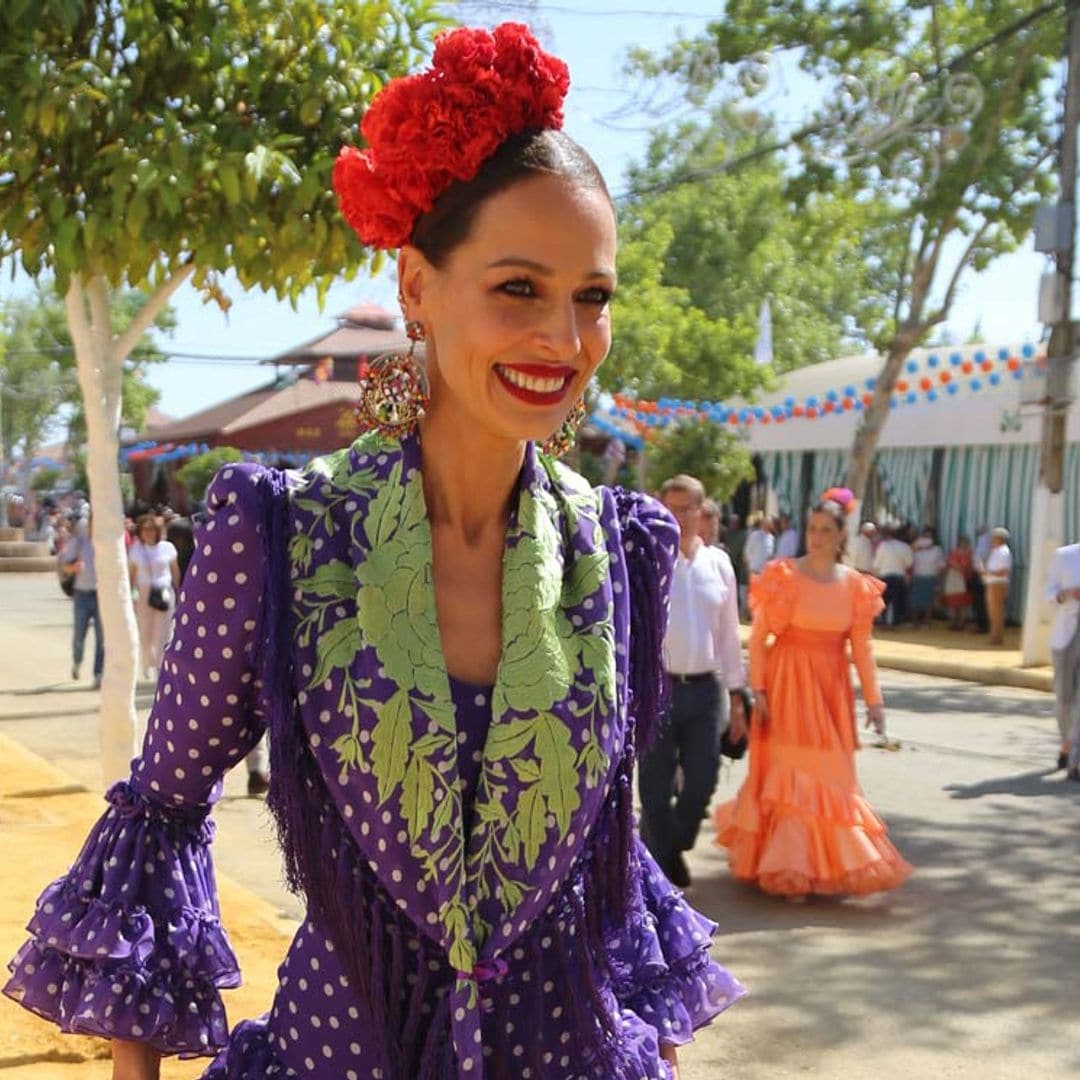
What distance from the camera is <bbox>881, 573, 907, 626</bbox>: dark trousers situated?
2489 cm

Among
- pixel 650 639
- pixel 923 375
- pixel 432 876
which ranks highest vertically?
pixel 923 375

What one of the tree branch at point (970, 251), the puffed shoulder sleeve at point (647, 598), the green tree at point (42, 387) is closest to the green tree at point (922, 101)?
the tree branch at point (970, 251)

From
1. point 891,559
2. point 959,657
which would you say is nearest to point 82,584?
point 959,657

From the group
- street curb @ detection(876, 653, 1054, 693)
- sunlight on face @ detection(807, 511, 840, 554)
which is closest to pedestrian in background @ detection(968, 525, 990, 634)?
A: street curb @ detection(876, 653, 1054, 693)

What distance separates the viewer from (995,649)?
21.8 metres

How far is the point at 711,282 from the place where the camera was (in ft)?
161

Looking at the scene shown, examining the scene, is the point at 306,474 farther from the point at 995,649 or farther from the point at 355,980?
the point at 995,649

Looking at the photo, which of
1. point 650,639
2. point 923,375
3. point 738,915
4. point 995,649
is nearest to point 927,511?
point 923,375

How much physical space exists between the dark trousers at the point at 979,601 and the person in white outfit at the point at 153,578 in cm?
1337

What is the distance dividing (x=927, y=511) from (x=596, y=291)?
25.0 meters

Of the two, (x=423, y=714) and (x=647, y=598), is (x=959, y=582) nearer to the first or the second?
(x=647, y=598)

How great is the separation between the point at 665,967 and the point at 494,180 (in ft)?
3.41

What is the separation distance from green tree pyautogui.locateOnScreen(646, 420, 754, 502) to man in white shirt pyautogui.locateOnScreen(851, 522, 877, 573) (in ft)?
10.00

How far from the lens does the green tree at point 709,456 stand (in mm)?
27688
